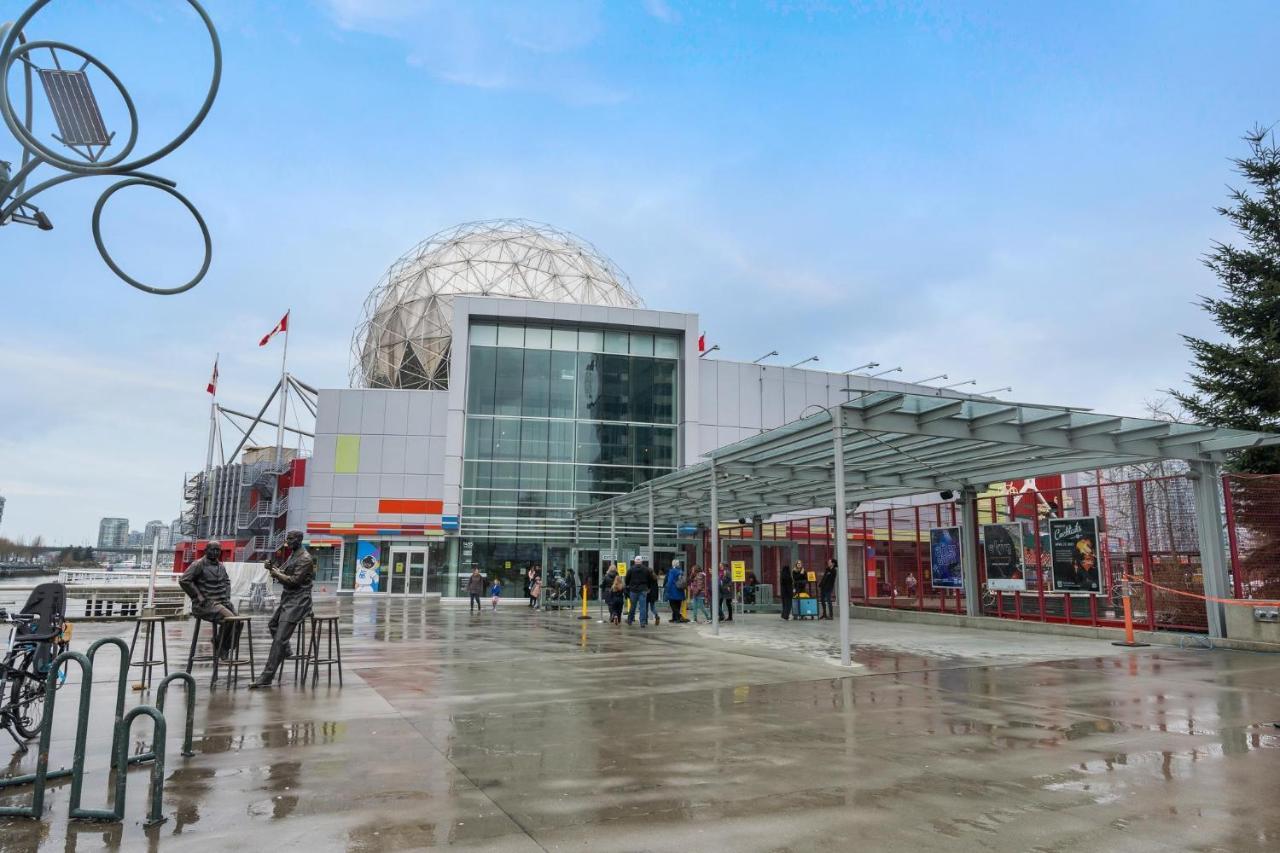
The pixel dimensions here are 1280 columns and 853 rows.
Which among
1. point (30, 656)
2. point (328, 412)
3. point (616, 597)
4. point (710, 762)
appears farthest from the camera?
point (328, 412)

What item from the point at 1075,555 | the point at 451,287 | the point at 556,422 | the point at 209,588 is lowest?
the point at 209,588

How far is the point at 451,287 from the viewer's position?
1859 inches

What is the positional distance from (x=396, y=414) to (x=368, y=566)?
779 cm

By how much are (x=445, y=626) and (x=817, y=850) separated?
1770cm

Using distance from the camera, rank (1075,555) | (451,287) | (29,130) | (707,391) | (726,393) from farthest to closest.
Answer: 1. (451,287)
2. (726,393)
3. (707,391)
4. (1075,555)
5. (29,130)

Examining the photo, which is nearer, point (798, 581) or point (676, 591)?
point (676, 591)

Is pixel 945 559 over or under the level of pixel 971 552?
under

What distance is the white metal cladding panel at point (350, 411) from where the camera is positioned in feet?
130

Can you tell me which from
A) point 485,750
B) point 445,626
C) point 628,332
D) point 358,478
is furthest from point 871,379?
point 485,750

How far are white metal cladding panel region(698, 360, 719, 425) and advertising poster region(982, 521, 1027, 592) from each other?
2219 cm

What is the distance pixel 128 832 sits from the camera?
176 inches

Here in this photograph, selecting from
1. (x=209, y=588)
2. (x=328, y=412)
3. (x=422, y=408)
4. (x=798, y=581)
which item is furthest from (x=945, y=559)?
(x=328, y=412)

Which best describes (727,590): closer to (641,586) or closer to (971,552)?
(641,586)

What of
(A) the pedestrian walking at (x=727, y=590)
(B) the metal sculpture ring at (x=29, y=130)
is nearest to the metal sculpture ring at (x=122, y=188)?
A: (B) the metal sculpture ring at (x=29, y=130)
